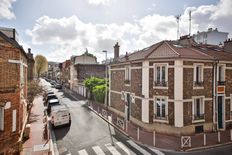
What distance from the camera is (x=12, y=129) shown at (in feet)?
33.3

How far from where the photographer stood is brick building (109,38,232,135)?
45.7 ft

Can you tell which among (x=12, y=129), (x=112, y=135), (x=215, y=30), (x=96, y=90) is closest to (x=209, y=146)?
(x=112, y=135)

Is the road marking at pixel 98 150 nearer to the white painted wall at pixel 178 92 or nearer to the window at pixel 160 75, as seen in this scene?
the white painted wall at pixel 178 92

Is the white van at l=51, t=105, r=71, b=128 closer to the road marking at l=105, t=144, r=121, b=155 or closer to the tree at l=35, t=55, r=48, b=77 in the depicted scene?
the road marking at l=105, t=144, r=121, b=155

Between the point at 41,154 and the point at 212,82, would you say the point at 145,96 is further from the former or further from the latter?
the point at 41,154

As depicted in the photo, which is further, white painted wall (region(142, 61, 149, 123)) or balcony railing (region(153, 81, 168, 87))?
white painted wall (region(142, 61, 149, 123))

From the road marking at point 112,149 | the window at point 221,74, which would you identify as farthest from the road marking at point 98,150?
the window at point 221,74

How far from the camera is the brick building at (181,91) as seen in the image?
1393 cm

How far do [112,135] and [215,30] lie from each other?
108 feet

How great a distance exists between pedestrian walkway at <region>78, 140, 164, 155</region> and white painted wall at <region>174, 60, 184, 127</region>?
360 cm

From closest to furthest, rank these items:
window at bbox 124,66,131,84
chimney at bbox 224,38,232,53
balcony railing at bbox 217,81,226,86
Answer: balcony railing at bbox 217,81,226,86, window at bbox 124,66,131,84, chimney at bbox 224,38,232,53

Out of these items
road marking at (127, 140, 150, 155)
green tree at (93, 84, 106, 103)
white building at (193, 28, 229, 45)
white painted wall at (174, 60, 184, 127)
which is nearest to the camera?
road marking at (127, 140, 150, 155)

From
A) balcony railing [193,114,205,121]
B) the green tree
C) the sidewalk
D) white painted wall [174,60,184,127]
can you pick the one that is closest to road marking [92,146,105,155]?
the sidewalk

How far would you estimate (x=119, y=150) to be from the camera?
11.5 meters
